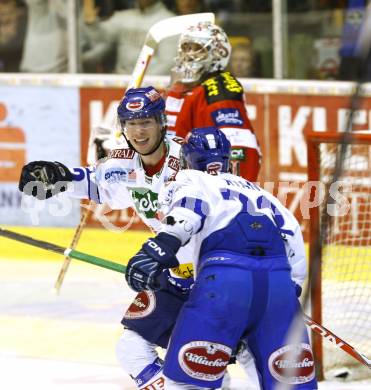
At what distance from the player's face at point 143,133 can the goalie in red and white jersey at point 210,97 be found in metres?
1.17

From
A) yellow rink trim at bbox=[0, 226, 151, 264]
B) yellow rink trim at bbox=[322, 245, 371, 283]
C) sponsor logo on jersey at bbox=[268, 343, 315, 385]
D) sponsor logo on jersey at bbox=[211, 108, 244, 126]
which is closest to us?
sponsor logo on jersey at bbox=[268, 343, 315, 385]

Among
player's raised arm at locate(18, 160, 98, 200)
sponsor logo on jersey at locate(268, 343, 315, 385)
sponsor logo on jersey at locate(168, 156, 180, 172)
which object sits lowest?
sponsor logo on jersey at locate(268, 343, 315, 385)

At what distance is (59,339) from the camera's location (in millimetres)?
6363

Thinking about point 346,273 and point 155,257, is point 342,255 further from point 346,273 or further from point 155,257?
point 155,257

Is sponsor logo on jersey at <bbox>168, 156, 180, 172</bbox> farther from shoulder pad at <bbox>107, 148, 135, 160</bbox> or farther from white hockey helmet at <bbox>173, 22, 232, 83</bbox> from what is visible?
white hockey helmet at <bbox>173, 22, 232, 83</bbox>

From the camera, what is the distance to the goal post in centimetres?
559

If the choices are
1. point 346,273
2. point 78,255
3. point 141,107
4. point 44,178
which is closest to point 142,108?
point 141,107

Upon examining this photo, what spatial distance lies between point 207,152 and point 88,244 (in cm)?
430

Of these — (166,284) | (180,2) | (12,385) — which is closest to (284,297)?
(166,284)

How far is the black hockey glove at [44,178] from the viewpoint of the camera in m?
4.91

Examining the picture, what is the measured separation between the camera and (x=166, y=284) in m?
4.70

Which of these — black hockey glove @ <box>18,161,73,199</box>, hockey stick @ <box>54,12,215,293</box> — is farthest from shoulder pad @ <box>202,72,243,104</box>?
black hockey glove @ <box>18,161,73,199</box>

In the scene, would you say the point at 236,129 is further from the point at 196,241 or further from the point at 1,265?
the point at 1,265

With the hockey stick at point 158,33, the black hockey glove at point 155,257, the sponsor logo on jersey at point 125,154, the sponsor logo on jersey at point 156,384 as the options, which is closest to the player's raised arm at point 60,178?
the sponsor logo on jersey at point 125,154
